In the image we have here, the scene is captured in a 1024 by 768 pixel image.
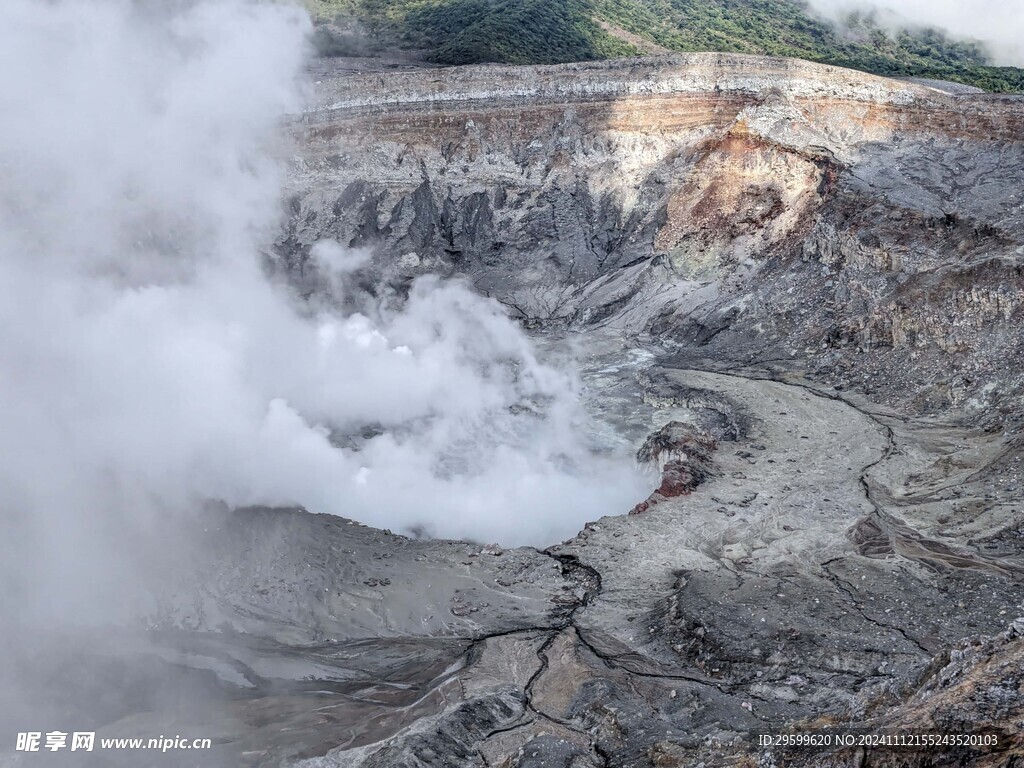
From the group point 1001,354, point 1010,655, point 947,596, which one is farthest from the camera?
point 1001,354

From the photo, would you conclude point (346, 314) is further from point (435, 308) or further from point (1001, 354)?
point (1001, 354)

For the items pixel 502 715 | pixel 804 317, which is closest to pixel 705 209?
pixel 804 317

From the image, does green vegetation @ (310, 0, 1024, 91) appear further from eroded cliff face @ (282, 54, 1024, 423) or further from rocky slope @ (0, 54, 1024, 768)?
rocky slope @ (0, 54, 1024, 768)

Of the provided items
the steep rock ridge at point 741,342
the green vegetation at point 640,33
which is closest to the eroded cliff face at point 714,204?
the steep rock ridge at point 741,342

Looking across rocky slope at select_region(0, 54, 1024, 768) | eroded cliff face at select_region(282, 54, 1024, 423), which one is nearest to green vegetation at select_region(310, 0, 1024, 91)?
eroded cliff face at select_region(282, 54, 1024, 423)

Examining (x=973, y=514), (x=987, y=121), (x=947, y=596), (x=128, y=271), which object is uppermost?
(x=987, y=121)

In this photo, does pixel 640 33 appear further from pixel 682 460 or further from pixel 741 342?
pixel 682 460

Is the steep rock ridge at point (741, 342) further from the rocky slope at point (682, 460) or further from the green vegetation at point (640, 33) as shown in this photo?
the green vegetation at point (640, 33)
